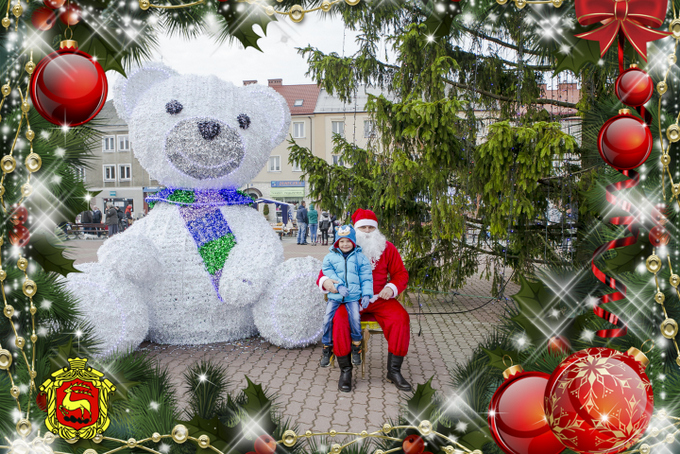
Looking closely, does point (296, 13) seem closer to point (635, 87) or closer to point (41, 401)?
point (635, 87)

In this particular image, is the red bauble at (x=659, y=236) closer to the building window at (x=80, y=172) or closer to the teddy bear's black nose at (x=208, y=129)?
the building window at (x=80, y=172)

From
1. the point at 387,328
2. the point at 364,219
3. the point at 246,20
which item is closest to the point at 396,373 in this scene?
the point at 387,328

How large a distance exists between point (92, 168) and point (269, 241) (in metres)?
3.04

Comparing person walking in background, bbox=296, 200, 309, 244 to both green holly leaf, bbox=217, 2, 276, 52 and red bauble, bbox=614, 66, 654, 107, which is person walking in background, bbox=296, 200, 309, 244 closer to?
green holly leaf, bbox=217, 2, 276, 52

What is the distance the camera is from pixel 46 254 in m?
1.08

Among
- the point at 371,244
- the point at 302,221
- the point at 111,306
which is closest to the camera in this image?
the point at 111,306

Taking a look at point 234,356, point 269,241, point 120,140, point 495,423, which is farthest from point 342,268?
point 495,423

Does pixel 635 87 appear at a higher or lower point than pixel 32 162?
higher

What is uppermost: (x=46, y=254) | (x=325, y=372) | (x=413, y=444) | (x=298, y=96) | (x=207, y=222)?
(x=298, y=96)

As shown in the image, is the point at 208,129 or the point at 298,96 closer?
the point at 208,129

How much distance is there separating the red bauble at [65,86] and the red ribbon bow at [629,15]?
1.04 metres

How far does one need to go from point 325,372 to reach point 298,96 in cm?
348

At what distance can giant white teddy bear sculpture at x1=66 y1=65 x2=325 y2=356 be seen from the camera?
3938 mm

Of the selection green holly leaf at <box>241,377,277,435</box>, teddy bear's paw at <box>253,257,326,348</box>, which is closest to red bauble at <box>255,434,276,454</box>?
green holly leaf at <box>241,377,277,435</box>
